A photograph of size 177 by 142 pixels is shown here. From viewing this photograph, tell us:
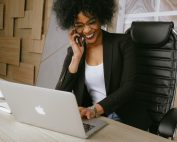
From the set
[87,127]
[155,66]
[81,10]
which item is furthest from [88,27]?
[87,127]

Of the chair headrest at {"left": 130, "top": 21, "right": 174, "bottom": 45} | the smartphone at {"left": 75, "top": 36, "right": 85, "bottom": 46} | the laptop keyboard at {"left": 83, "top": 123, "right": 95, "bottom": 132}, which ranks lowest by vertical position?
the laptop keyboard at {"left": 83, "top": 123, "right": 95, "bottom": 132}

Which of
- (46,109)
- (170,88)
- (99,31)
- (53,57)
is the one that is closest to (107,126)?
(46,109)

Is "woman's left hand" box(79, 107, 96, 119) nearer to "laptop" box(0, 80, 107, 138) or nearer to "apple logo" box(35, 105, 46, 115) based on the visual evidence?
"laptop" box(0, 80, 107, 138)

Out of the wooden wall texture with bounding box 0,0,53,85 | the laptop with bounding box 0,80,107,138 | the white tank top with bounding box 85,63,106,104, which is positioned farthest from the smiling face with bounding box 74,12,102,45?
the wooden wall texture with bounding box 0,0,53,85

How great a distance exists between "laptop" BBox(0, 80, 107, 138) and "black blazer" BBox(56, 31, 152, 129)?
16.4 inches

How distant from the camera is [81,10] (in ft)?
5.27

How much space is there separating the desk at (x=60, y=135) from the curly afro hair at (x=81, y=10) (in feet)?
2.54

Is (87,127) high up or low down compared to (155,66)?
down

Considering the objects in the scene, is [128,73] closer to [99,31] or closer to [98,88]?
[98,88]

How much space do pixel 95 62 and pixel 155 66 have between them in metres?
0.36

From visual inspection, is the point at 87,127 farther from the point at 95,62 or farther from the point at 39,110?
the point at 95,62

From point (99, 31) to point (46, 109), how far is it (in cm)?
79

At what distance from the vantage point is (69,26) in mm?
1726

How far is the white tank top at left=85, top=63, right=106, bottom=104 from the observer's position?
1.57 m
